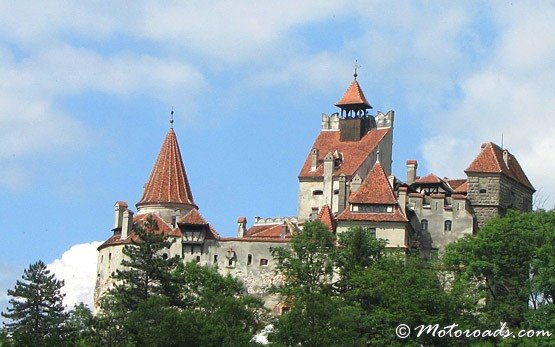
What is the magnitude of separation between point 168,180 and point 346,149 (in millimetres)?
10830

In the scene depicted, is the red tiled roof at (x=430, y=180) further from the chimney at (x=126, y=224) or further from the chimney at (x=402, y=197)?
the chimney at (x=126, y=224)

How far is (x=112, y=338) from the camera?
94000mm

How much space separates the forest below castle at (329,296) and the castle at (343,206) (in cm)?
183

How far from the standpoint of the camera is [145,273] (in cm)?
10025

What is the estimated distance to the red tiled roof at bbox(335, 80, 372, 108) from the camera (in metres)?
122

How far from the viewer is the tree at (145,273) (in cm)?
9881

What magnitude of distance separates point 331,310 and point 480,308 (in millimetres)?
11145

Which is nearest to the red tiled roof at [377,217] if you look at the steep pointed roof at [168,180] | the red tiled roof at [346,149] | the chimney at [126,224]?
the red tiled roof at [346,149]

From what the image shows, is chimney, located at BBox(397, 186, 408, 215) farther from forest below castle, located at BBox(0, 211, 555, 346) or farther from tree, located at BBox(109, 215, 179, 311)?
tree, located at BBox(109, 215, 179, 311)

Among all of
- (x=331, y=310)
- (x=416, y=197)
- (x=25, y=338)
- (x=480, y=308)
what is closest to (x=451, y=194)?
(x=416, y=197)

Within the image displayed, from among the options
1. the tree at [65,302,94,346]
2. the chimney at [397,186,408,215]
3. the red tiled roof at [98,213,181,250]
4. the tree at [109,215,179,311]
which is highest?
the chimney at [397,186,408,215]

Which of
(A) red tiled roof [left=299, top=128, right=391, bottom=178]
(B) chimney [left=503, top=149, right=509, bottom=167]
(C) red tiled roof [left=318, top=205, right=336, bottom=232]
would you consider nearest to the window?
(C) red tiled roof [left=318, top=205, right=336, bottom=232]

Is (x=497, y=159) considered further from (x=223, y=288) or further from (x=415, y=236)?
(x=223, y=288)

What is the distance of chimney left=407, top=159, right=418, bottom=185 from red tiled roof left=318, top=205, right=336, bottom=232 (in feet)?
27.1
